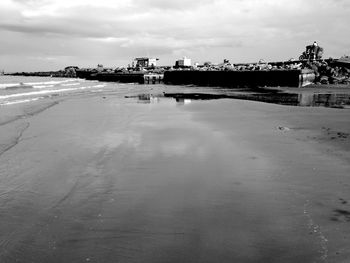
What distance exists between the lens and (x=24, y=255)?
14.2 ft

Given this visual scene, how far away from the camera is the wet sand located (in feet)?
14.7

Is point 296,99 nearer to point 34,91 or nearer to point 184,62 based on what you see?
point 34,91

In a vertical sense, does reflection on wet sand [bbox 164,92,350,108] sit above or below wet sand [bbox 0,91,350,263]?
above

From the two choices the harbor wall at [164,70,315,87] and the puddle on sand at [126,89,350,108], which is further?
the harbor wall at [164,70,315,87]

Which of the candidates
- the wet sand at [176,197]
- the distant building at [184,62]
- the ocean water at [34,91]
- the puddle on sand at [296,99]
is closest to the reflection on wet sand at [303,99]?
the puddle on sand at [296,99]

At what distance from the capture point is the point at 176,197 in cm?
641

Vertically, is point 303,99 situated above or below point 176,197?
above

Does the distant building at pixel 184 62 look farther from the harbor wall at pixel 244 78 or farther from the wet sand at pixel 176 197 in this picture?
the wet sand at pixel 176 197

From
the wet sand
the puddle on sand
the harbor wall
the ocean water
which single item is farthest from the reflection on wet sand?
the harbor wall

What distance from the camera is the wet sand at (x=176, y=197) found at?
4480mm

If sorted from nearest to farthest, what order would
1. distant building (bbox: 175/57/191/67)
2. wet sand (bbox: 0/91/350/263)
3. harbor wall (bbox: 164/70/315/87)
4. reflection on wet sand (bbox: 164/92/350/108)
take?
wet sand (bbox: 0/91/350/263) → reflection on wet sand (bbox: 164/92/350/108) → harbor wall (bbox: 164/70/315/87) → distant building (bbox: 175/57/191/67)

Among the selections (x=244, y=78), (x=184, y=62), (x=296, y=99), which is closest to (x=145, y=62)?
(x=184, y=62)

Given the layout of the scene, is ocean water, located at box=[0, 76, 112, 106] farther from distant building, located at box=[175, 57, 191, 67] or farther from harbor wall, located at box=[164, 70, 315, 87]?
distant building, located at box=[175, 57, 191, 67]

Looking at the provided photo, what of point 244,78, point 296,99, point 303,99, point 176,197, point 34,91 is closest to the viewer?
point 176,197
